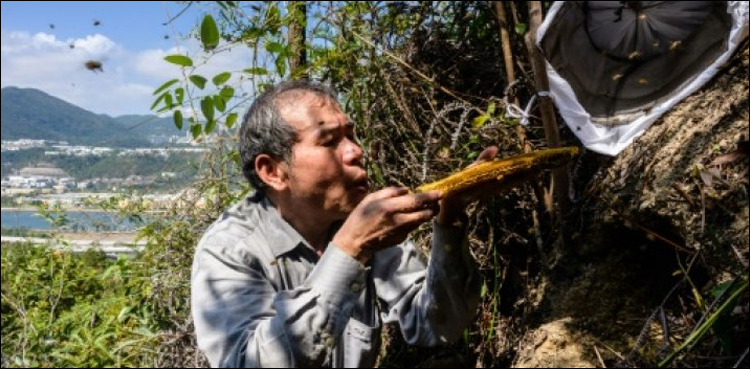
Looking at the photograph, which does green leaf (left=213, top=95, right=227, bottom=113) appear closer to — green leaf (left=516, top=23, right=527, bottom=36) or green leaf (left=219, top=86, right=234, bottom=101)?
green leaf (left=219, top=86, right=234, bottom=101)

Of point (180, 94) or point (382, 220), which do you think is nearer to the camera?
point (382, 220)

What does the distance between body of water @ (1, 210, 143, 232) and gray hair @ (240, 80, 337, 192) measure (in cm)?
235

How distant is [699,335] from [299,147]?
1.42 m

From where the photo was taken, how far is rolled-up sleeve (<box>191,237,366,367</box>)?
1551 mm

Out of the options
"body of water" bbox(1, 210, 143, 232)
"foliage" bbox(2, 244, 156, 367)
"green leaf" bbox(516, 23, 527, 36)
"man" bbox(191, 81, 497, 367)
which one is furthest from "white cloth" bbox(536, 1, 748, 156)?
"body of water" bbox(1, 210, 143, 232)

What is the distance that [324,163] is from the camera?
6.43 ft

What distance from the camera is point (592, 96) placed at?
9.55 ft

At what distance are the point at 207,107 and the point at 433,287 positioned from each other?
5.77 ft

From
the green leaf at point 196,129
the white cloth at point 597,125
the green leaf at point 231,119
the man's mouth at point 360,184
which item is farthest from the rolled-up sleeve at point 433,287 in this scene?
the green leaf at point 196,129

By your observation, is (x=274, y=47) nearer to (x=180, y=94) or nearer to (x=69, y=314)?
(x=180, y=94)

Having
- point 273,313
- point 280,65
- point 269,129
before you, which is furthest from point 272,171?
point 280,65

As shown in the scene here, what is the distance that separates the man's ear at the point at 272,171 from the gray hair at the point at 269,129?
21 mm

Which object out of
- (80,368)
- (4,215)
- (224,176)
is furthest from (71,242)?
(224,176)

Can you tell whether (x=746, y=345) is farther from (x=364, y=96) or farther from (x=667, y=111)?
(x=364, y=96)
